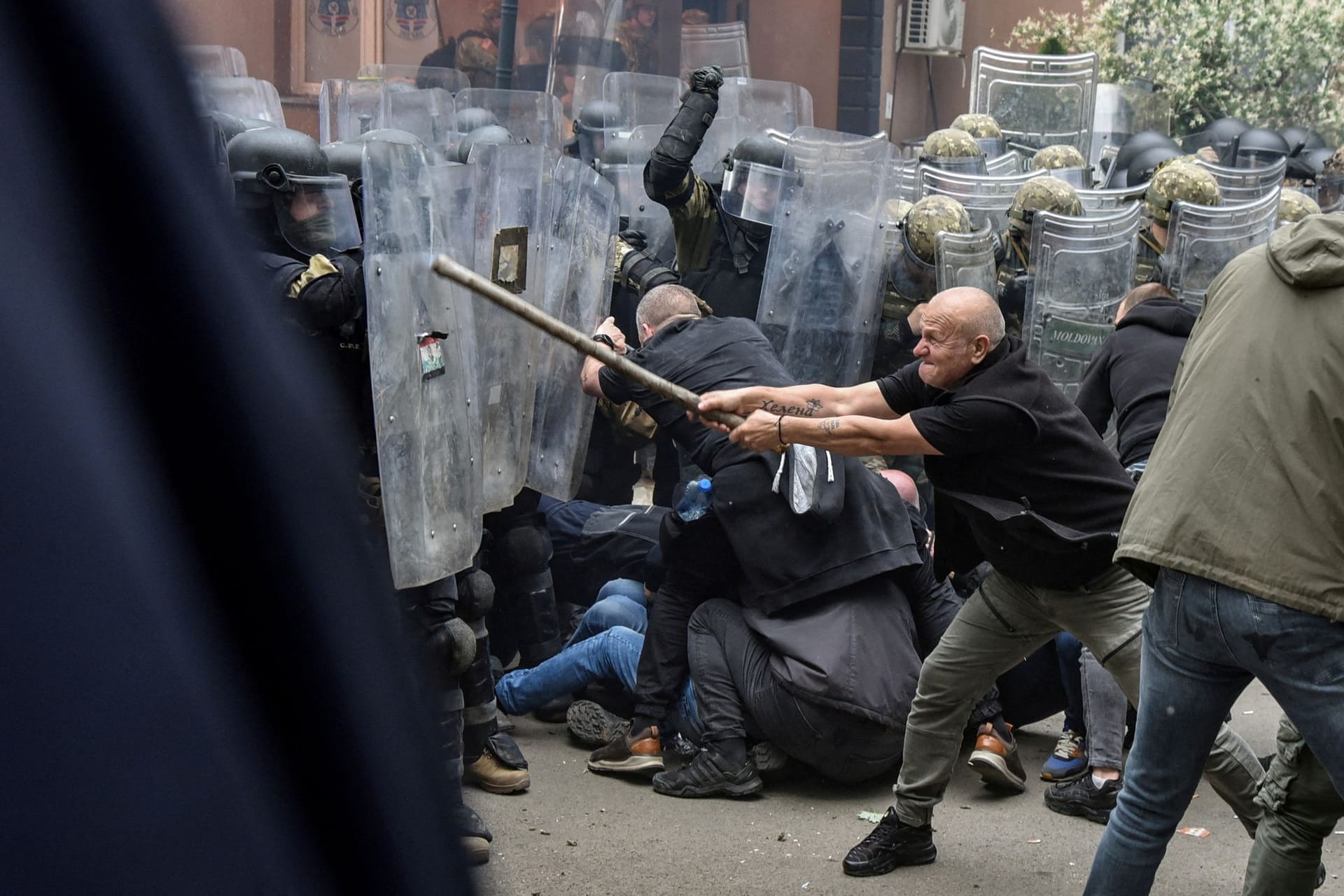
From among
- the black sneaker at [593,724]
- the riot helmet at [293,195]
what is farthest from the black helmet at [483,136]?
the black sneaker at [593,724]

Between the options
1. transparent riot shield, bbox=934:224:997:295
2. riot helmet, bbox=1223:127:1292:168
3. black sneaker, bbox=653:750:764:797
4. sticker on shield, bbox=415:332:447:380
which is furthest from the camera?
riot helmet, bbox=1223:127:1292:168

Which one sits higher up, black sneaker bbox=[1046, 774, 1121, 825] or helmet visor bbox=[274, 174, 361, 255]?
helmet visor bbox=[274, 174, 361, 255]

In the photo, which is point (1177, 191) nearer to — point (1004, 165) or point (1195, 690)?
point (1004, 165)

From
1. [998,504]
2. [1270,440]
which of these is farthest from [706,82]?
[1270,440]

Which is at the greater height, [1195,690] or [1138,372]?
[1138,372]

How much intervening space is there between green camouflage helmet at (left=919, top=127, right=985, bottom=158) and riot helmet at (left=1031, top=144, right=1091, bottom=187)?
86 cm

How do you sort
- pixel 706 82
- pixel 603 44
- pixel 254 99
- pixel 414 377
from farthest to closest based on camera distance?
pixel 603 44 → pixel 254 99 → pixel 706 82 → pixel 414 377

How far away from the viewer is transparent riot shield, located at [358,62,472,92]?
9195 millimetres

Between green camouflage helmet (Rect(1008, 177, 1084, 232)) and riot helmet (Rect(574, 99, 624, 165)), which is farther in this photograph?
riot helmet (Rect(574, 99, 624, 165))

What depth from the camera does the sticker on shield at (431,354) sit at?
3535mm

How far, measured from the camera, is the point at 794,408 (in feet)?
12.2

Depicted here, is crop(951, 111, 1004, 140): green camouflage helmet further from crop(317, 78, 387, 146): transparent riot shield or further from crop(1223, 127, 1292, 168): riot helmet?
crop(317, 78, 387, 146): transparent riot shield

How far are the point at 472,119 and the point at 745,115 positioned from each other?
213cm

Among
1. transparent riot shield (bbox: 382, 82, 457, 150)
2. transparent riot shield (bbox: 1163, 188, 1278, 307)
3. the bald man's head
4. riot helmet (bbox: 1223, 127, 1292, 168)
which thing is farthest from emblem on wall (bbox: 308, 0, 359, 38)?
the bald man's head
